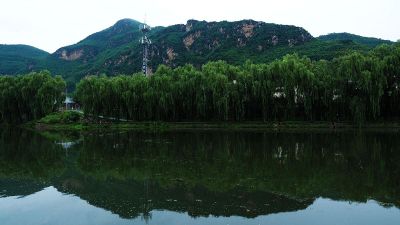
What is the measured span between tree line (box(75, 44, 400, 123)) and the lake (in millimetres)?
24341

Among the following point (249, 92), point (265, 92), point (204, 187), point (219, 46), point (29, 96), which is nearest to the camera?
point (204, 187)

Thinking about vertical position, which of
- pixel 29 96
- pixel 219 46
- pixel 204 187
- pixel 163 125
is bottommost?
pixel 204 187

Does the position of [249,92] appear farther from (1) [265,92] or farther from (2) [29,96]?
(2) [29,96]

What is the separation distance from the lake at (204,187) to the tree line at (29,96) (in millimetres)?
38864

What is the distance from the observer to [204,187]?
54.0 feet

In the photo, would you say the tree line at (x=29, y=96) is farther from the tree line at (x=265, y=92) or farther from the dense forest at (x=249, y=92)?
the tree line at (x=265, y=92)

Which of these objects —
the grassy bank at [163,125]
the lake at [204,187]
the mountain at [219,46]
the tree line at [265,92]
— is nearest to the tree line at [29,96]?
the grassy bank at [163,125]

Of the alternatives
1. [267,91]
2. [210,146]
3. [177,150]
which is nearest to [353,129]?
[267,91]

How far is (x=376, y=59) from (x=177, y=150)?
32186mm

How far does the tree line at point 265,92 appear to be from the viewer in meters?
50.0

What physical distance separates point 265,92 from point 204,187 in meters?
39.3

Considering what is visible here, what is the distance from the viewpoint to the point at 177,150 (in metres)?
29.0

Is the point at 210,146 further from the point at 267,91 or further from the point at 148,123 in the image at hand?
the point at 148,123

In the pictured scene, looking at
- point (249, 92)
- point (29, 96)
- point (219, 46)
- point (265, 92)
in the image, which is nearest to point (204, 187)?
point (265, 92)
